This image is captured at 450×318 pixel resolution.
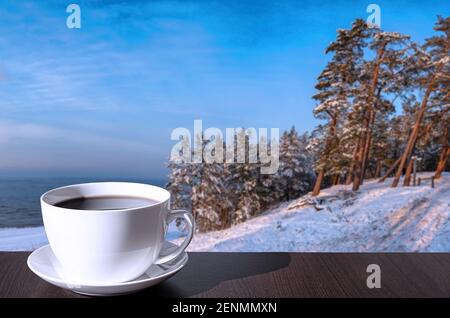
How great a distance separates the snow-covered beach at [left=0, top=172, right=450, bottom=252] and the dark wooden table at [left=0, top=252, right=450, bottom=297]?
2129 mm

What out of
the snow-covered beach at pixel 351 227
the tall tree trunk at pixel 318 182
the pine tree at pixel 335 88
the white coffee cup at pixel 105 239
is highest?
the pine tree at pixel 335 88

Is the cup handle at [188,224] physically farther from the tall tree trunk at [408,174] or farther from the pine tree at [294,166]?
the tall tree trunk at [408,174]

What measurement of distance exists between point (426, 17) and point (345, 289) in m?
2.45

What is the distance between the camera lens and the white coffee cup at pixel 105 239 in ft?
1.07

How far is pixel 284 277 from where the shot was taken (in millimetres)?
431

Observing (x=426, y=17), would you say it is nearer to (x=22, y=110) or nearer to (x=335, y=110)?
(x=335, y=110)

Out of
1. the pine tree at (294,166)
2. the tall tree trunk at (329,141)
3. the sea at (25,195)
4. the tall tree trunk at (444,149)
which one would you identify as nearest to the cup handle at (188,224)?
the sea at (25,195)

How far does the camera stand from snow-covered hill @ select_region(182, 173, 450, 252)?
2494mm

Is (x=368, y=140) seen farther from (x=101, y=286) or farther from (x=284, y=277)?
(x=101, y=286)

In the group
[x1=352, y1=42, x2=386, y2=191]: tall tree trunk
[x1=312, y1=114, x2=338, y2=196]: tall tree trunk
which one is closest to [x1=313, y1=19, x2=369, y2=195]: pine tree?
[x1=312, y1=114, x2=338, y2=196]: tall tree trunk

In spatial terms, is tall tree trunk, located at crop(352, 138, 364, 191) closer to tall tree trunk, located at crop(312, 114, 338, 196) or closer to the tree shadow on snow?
tall tree trunk, located at crop(312, 114, 338, 196)

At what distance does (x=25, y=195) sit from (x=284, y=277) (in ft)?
7.53

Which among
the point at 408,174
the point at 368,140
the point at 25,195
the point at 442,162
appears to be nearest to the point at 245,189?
the point at 368,140

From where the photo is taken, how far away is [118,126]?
2.43m
